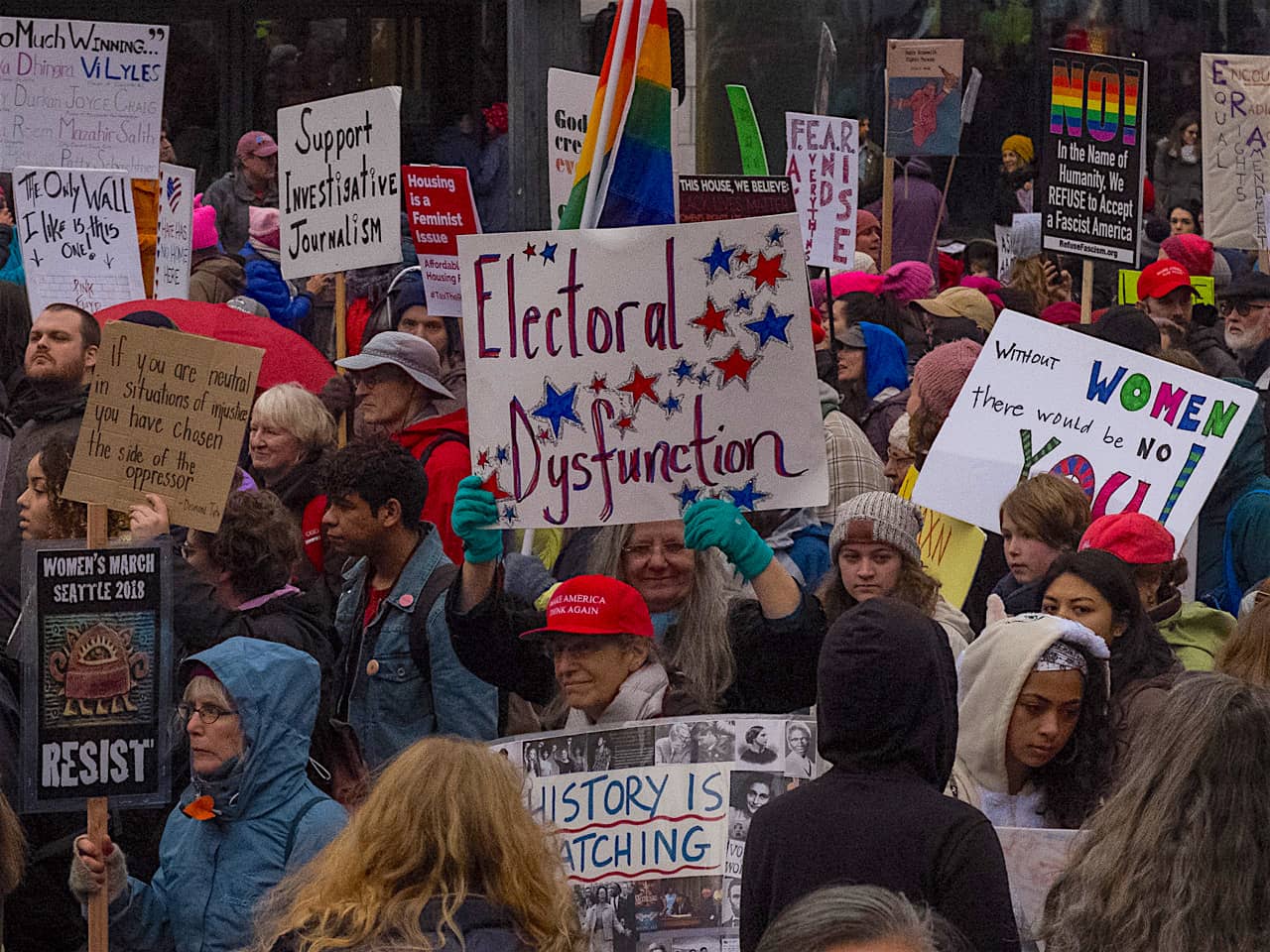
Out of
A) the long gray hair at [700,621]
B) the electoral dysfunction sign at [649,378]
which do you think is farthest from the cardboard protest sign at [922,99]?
the electoral dysfunction sign at [649,378]

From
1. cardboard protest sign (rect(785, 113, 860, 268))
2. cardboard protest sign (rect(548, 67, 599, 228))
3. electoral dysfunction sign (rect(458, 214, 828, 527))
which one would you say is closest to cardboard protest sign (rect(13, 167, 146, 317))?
cardboard protest sign (rect(548, 67, 599, 228))

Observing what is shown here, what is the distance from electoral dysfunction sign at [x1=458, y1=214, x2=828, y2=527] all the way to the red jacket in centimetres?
157

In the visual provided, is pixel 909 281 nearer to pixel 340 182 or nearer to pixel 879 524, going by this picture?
pixel 340 182

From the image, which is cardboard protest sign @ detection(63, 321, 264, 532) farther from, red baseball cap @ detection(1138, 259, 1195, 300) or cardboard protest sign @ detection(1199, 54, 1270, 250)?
cardboard protest sign @ detection(1199, 54, 1270, 250)

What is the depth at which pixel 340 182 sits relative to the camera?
9367mm

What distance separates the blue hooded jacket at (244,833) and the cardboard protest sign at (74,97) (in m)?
6.17

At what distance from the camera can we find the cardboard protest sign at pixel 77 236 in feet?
30.8

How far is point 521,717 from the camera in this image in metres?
5.61

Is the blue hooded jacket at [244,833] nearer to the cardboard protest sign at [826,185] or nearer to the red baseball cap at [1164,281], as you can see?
the red baseball cap at [1164,281]

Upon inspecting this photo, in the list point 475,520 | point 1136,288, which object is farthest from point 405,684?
point 1136,288

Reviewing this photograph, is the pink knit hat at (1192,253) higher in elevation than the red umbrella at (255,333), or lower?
higher

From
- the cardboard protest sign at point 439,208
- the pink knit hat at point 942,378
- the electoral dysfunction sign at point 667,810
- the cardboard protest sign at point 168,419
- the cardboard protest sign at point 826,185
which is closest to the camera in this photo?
the electoral dysfunction sign at point 667,810

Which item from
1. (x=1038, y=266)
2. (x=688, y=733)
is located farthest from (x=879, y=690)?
(x=1038, y=266)

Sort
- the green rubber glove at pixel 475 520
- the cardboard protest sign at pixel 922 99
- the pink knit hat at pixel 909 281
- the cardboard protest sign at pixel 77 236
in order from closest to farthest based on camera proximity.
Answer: the green rubber glove at pixel 475 520 → the cardboard protest sign at pixel 77 236 → the pink knit hat at pixel 909 281 → the cardboard protest sign at pixel 922 99
